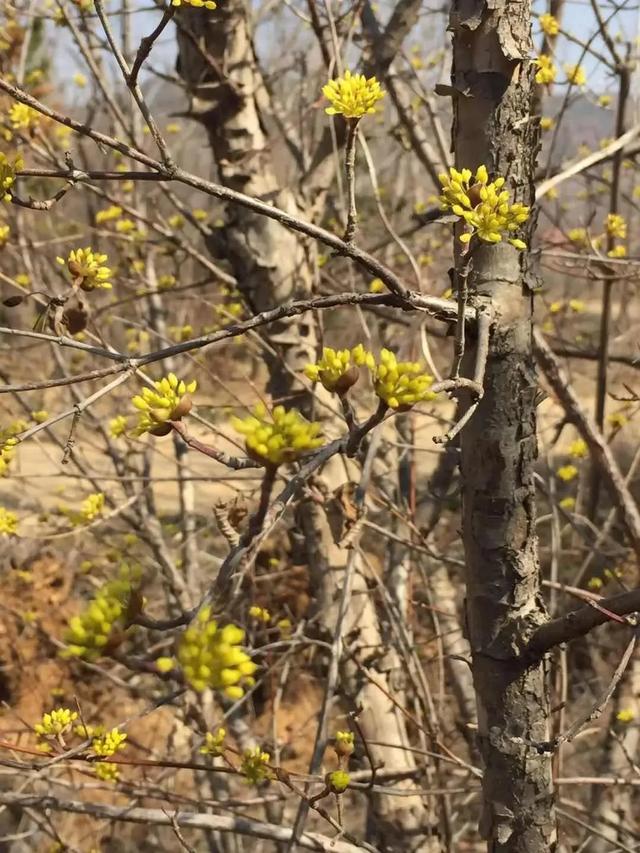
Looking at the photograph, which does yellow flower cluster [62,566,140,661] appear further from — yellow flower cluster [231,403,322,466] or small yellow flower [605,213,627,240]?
small yellow flower [605,213,627,240]

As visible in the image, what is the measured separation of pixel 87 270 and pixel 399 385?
20.2 inches

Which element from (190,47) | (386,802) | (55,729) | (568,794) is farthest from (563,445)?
(55,729)

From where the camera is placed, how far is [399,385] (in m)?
0.66

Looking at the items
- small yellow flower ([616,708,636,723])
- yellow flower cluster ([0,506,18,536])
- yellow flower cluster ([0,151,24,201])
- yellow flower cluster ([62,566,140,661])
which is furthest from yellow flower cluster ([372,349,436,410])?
small yellow flower ([616,708,636,723])

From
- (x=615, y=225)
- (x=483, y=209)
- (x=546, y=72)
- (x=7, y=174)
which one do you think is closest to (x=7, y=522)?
(x=7, y=174)

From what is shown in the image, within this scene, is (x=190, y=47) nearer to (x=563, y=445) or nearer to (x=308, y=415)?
(x=308, y=415)

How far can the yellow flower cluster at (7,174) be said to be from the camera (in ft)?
2.37

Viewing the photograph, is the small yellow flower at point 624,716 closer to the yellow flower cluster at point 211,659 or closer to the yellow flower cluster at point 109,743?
the yellow flower cluster at point 109,743

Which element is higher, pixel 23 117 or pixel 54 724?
pixel 23 117

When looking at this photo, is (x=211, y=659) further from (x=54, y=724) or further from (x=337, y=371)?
(x=54, y=724)

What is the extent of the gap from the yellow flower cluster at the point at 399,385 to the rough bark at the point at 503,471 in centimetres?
32

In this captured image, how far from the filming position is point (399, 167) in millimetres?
6145

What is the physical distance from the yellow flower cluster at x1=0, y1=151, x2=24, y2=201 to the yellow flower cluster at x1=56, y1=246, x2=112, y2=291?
18 cm

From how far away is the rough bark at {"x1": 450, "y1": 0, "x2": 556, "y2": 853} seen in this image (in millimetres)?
925
